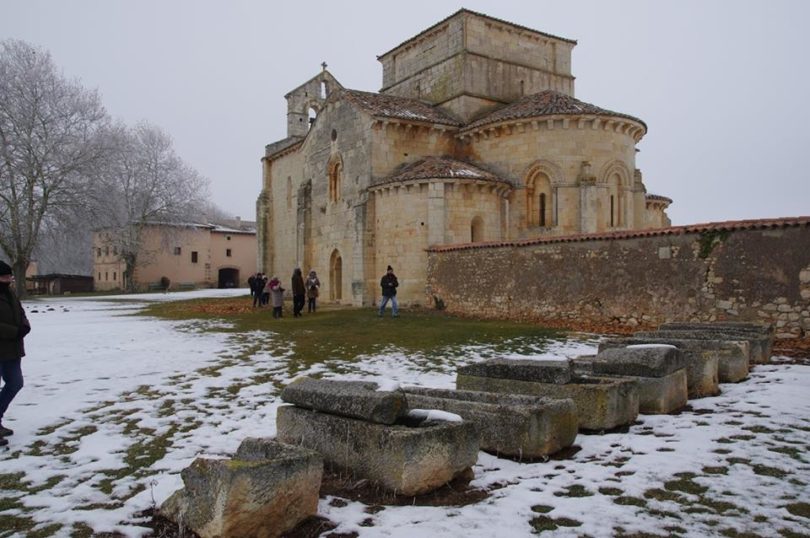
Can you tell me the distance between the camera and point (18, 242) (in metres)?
28.2

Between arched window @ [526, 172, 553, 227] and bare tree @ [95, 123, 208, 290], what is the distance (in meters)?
26.6

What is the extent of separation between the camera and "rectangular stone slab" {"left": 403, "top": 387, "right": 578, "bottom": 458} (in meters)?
4.52

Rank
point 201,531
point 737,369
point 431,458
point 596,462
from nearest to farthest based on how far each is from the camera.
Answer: point 201,531 → point 431,458 → point 596,462 → point 737,369

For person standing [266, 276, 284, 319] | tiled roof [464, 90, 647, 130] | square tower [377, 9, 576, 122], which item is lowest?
person standing [266, 276, 284, 319]

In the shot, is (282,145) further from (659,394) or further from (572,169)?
(659,394)

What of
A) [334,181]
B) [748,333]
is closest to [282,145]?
[334,181]

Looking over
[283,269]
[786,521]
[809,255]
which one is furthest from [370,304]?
[786,521]

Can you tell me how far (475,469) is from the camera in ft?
14.5

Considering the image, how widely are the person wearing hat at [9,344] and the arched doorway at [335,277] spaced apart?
19.1m

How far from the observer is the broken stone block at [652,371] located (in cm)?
579

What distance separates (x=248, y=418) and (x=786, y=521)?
4.55 meters

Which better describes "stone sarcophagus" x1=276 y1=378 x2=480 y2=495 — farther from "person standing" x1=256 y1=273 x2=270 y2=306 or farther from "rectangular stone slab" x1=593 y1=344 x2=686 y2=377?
"person standing" x1=256 y1=273 x2=270 y2=306

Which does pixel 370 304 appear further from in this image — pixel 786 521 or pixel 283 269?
pixel 786 521

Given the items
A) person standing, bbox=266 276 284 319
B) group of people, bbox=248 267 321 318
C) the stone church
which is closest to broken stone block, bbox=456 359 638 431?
person standing, bbox=266 276 284 319
